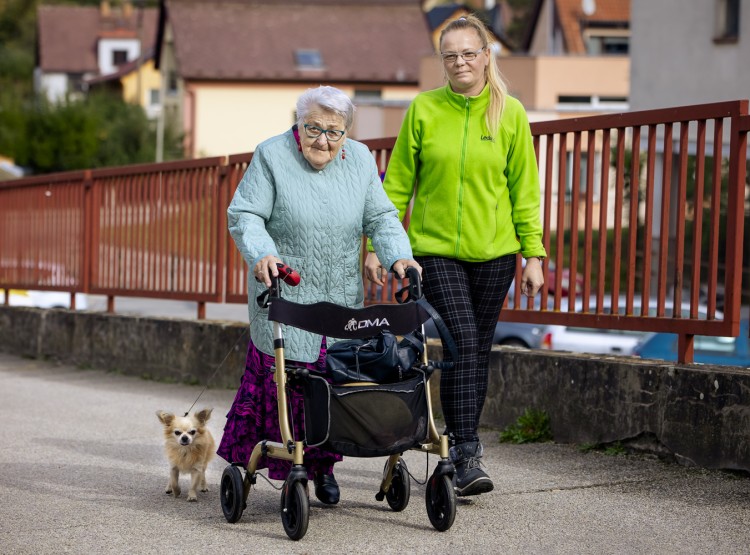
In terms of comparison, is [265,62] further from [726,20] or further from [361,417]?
[361,417]

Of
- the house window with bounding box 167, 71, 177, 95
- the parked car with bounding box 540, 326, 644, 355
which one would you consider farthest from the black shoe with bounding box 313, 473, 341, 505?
the house window with bounding box 167, 71, 177, 95

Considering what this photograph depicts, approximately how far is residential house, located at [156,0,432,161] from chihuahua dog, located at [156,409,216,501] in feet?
177

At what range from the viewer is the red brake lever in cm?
505

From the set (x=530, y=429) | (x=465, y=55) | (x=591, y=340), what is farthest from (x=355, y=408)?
(x=591, y=340)

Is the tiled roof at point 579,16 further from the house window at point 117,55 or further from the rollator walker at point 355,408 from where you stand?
the rollator walker at point 355,408

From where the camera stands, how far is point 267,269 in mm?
5113

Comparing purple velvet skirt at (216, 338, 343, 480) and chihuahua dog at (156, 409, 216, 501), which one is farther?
chihuahua dog at (156, 409, 216, 501)

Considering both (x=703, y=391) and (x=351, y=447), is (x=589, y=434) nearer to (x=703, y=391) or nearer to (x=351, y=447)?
(x=703, y=391)

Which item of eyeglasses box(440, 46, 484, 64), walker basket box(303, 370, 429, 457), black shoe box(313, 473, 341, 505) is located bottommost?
black shoe box(313, 473, 341, 505)

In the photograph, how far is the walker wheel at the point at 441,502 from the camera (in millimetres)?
5105

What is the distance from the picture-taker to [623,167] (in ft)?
25.4

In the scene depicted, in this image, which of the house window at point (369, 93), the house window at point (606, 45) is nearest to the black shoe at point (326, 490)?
the house window at point (606, 45)

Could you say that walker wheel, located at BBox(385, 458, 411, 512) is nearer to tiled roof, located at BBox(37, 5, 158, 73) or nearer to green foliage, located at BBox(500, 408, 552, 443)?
green foliage, located at BBox(500, 408, 552, 443)

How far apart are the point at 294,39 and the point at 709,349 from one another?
168 ft
